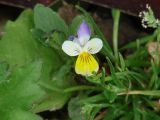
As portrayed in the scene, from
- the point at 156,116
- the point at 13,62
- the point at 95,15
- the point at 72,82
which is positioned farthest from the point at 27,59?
the point at 156,116

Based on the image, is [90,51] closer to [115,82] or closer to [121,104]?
[115,82]

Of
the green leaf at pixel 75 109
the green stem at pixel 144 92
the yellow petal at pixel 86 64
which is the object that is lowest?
the green leaf at pixel 75 109

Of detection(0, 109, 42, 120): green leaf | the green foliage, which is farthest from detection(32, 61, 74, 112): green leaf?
detection(0, 109, 42, 120): green leaf

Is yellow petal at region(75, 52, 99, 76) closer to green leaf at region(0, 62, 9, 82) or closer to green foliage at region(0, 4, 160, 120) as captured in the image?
green foliage at region(0, 4, 160, 120)

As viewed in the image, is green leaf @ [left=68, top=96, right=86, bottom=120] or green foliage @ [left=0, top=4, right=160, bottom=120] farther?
green leaf @ [left=68, top=96, right=86, bottom=120]

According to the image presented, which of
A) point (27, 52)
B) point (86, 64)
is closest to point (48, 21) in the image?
point (27, 52)

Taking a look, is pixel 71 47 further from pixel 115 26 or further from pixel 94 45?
pixel 115 26

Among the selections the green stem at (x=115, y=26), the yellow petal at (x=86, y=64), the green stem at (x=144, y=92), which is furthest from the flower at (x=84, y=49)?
the green stem at (x=115, y=26)

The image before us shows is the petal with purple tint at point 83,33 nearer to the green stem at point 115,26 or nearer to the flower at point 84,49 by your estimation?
the flower at point 84,49
